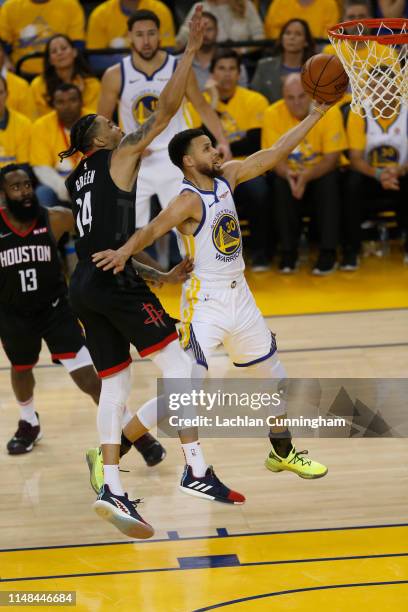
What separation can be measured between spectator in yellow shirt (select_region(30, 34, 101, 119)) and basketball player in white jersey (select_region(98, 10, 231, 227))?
1.20m

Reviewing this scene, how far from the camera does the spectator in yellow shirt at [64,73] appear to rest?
998 cm

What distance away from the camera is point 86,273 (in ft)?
18.4

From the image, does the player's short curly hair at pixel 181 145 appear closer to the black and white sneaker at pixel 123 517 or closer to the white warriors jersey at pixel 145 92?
the black and white sneaker at pixel 123 517

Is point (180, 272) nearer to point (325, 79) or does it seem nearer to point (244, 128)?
point (325, 79)

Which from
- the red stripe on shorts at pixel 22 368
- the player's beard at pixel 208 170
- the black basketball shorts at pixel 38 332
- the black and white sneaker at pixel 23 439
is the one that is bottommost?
the black and white sneaker at pixel 23 439

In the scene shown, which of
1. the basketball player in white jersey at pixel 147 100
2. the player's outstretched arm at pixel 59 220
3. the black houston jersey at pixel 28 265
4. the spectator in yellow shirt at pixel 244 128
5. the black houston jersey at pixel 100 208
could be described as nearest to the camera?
the black houston jersey at pixel 100 208

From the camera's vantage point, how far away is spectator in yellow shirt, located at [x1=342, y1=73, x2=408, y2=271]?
9.98 m

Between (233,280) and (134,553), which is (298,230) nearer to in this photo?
(233,280)

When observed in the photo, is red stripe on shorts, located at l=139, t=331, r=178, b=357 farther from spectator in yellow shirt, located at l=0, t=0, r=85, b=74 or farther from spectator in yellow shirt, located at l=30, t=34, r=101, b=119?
spectator in yellow shirt, located at l=0, t=0, r=85, b=74

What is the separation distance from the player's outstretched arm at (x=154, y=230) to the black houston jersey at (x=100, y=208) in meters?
0.07

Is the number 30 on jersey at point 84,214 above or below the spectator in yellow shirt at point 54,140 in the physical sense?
above

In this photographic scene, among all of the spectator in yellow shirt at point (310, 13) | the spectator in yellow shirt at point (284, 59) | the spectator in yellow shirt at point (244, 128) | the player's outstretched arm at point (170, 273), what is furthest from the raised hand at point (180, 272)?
the spectator in yellow shirt at point (310, 13)

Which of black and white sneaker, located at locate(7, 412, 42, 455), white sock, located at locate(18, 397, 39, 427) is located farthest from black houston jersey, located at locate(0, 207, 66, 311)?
black and white sneaker, located at locate(7, 412, 42, 455)

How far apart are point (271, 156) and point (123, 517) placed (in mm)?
2095
